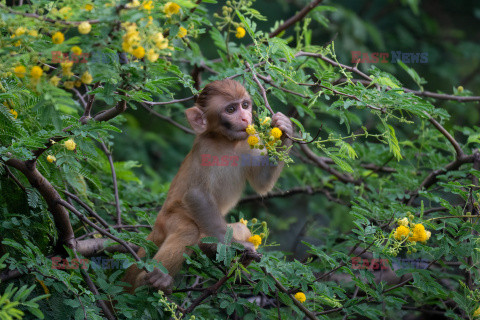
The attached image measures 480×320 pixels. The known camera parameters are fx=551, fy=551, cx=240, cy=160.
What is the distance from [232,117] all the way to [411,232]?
2.10 m

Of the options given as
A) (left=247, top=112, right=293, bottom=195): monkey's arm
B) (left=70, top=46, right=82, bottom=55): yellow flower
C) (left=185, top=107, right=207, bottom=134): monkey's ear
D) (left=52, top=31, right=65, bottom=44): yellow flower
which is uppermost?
(left=52, top=31, right=65, bottom=44): yellow flower

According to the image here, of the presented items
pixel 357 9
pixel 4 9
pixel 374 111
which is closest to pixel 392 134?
pixel 374 111

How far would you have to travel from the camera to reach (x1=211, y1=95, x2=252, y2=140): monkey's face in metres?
5.23

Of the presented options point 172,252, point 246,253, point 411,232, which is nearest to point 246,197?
point 172,252

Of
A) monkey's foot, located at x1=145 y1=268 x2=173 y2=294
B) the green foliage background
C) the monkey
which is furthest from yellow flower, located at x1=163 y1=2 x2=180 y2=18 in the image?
monkey's foot, located at x1=145 y1=268 x2=173 y2=294

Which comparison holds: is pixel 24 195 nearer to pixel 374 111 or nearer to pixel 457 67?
pixel 374 111

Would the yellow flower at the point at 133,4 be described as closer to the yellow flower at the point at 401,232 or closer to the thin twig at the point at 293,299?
the thin twig at the point at 293,299

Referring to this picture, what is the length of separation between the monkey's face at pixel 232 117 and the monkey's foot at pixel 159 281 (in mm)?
1468

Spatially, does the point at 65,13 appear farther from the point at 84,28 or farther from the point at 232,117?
the point at 232,117

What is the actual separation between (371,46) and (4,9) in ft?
33.3

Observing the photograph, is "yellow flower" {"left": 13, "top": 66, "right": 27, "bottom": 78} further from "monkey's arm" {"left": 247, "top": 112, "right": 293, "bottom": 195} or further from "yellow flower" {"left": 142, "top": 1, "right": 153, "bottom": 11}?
"monkey's arm" {"left": 247, "top": 112, "right": 293, "bottom": 195}

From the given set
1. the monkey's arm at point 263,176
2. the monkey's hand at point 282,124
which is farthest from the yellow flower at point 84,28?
the monkey's arm at point 263,176

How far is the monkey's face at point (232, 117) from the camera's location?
5230 millimetres

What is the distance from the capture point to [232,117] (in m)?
5.25
